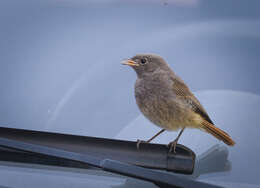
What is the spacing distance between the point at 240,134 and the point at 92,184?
77 centimetres

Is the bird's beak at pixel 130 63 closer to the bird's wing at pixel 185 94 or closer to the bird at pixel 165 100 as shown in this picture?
the bird at pixel 165 100

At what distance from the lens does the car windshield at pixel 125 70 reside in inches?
81.0

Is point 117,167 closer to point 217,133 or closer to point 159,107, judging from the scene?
point 159,107

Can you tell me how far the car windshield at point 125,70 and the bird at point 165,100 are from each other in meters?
0.03

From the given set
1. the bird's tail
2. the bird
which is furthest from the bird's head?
the bird's tail

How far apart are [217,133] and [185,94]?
0.27 m

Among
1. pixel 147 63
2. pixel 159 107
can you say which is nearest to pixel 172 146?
pixel 159 107

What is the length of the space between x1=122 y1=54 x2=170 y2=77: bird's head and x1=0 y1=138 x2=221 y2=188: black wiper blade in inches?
22.3

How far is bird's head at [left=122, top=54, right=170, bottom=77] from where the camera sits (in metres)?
2.15

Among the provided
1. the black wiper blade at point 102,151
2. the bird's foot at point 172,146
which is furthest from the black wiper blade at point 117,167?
the bird's foot at point 172,146

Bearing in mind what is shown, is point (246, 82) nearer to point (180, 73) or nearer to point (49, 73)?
point (180, 73)

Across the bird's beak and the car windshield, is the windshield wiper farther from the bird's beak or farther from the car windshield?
the bird's beak

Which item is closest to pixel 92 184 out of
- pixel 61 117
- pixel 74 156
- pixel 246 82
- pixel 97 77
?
pixel 74 156

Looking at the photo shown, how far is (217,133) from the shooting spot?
2.03 m
